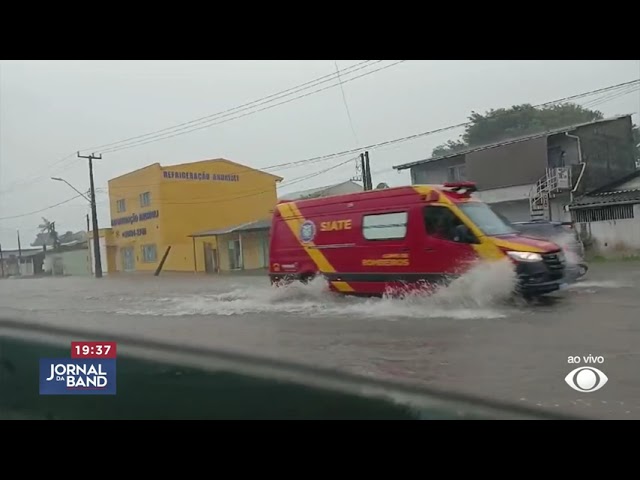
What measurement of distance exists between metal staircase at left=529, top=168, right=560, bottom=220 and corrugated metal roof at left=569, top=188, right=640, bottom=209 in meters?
0.18

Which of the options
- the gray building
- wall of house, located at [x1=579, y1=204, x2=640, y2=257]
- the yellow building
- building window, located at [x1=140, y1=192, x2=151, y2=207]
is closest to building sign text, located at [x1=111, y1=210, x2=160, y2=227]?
the yellow building

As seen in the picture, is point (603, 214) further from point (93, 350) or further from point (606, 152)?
point (93, 350)

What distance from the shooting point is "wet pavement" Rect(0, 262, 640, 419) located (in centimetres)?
246

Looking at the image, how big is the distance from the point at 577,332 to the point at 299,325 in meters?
1.32

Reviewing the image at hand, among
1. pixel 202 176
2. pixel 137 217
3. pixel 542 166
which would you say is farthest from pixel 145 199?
pixel 542 166

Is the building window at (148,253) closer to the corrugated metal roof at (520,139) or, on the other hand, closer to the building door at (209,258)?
the building door at (209,258)

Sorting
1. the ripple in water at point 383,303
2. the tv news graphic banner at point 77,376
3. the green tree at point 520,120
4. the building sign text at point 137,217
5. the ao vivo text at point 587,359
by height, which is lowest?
the ao vivo text at point 587,359

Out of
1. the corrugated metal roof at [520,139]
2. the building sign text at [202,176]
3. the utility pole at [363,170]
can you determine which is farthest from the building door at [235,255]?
the corrugated metal roof at [520,139]

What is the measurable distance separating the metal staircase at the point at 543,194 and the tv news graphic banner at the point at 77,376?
7.29 feet

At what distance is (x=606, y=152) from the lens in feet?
10.0

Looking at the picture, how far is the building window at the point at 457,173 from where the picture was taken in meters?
3.05

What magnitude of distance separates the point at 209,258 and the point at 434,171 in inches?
54.4
